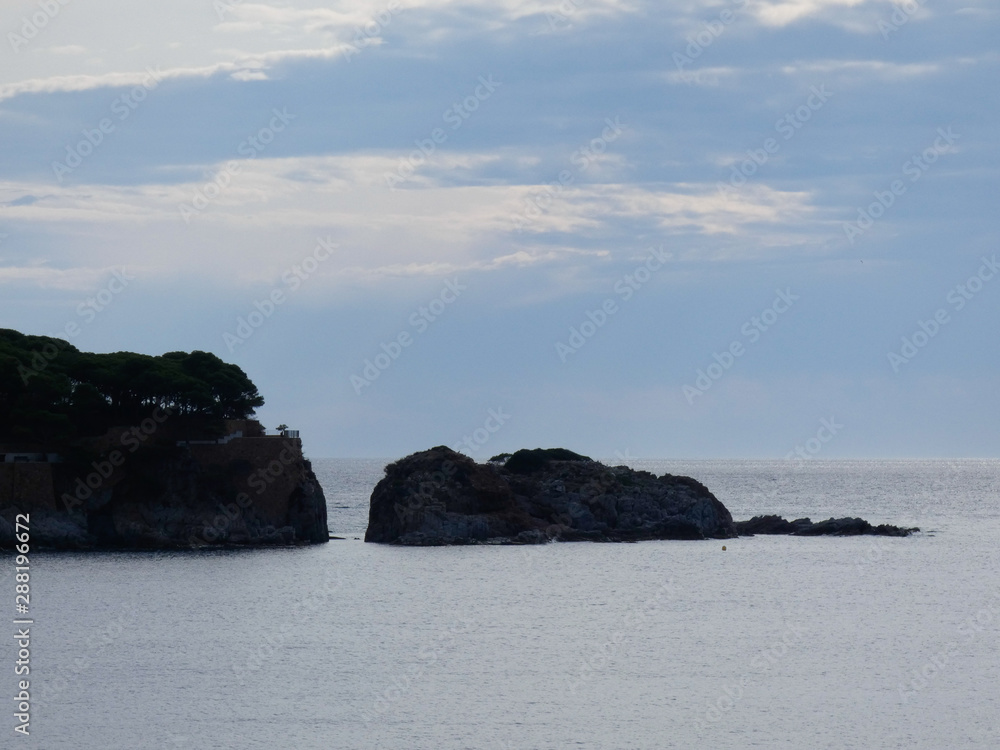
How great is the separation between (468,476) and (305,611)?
33236 mm

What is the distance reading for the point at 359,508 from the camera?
483ft

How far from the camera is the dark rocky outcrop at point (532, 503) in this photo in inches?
3607

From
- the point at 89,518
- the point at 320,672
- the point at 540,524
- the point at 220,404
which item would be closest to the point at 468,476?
the point at 540,524

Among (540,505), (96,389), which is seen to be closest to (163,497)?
(96,389)

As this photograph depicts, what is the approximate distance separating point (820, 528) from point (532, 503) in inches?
1110

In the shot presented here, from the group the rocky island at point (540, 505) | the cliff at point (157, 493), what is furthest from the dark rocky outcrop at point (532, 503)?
the cliff at point (157, 493)

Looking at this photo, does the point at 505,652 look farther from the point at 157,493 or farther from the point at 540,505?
the point at 540,505

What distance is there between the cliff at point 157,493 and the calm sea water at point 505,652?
12.5 feet

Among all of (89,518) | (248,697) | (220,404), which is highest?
(220,404)

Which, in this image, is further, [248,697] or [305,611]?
[305,611]

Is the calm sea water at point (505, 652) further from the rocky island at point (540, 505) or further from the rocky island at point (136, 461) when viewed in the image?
the rocky island at point (540, 505)

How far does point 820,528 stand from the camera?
359ft

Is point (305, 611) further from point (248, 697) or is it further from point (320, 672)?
point (248, 697)

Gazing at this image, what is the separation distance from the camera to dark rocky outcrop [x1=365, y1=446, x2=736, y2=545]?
91625mm
